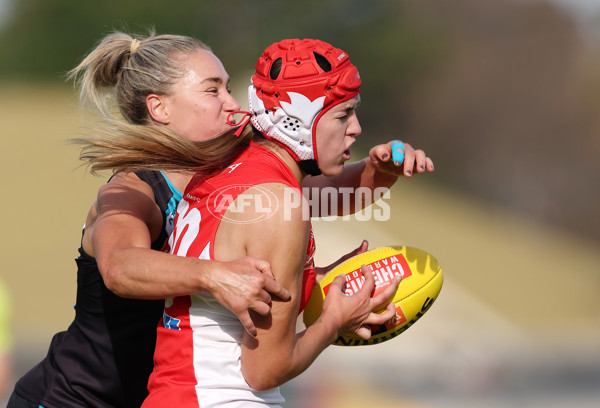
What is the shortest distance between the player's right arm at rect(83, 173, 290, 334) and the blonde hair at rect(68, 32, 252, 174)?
26cm

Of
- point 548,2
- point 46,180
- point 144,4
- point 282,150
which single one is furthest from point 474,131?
point 282,150

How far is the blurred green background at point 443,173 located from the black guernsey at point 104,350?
7.53 metres

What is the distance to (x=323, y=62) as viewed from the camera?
329 cm

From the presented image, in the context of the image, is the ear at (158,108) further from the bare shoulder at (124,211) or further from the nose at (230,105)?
the bare shoulder at (124,211)

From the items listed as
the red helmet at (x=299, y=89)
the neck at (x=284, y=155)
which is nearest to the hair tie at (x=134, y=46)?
the red helmet at (x=299, y=89)

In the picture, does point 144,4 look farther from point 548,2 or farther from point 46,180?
point 548,2

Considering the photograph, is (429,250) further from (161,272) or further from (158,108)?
(161,272)

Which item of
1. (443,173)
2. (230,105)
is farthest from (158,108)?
(443,173)

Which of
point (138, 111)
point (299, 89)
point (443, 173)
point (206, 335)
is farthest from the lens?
point (443, 173)

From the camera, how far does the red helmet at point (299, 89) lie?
324 centimetres

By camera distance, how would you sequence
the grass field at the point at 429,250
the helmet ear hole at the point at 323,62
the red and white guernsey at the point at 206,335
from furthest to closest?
the grass field at the point at 429,250 < the helmet ear hole at the point at 323,62 < the red and white guernsey at the point at 206,335

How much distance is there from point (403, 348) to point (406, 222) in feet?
42.1

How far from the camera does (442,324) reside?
56.3 feet

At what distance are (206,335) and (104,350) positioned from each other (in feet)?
2.59
